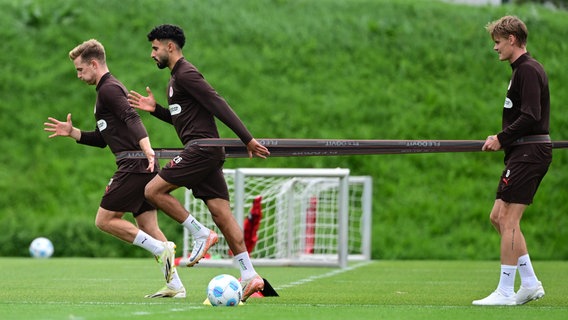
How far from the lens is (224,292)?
8.54 meters

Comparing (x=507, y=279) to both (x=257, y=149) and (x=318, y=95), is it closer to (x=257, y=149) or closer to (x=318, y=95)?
(x=257, y=149)

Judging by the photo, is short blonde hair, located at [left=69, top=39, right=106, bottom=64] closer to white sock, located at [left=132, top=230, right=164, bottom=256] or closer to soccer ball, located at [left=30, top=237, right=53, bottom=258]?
white sock, located at [left=132, top=230, right=164, bottom=256]

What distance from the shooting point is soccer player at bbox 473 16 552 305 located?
8.95 m

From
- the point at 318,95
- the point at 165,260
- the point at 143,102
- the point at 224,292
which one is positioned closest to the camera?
the point at 224,292

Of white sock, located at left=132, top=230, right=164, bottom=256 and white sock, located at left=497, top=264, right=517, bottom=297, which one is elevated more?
white sock, located at left=132, top=230, right=164, bottom=256

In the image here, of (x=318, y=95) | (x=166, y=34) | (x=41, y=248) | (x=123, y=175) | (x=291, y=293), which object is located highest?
(x=166, y=34)

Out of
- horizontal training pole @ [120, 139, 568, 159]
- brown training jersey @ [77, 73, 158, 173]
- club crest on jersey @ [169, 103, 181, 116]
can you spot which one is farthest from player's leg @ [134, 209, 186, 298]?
club crest on jersey @ [169, 103, 181, 116]

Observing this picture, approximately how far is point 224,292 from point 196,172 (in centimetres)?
118

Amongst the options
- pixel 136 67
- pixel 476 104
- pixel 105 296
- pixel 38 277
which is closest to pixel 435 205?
pixel 476 104

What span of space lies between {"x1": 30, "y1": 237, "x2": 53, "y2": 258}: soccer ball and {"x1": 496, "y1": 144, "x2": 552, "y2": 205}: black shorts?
1200 centimetres

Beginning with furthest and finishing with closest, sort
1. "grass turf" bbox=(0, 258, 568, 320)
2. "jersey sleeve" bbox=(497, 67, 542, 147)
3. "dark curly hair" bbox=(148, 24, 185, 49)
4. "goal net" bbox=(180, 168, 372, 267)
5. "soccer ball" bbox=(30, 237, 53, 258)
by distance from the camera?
1. "soccer ball" bbox=(30, 237, 53, 258)
2. "goal net" bbox=(180, 168, 372, 267)
3. "dark curly hair" bbox=(148, 24, 185, 49)
4. "jersey sleeve" bbox=(497, 67, 542, 147)
5. "grass turf" bbox=(0, 258, 568, 320)

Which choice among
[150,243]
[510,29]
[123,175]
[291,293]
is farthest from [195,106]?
[510,29]

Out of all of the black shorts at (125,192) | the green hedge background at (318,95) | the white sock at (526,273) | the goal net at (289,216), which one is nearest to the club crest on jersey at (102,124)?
the black shorts at (125,192)

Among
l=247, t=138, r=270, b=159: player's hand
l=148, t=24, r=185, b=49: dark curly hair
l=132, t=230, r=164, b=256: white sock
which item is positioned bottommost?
l=132, t=230, r=164, b=256: white sock
